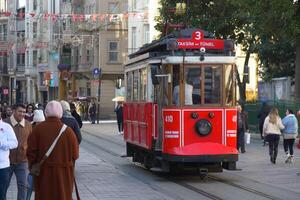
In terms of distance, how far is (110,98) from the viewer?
64188 mm

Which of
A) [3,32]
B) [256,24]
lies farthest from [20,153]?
[3,32]

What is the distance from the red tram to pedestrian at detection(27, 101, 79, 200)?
7913 millimetres

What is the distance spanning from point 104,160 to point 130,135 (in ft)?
8.22

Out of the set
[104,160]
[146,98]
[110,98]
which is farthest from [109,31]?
[146,98]

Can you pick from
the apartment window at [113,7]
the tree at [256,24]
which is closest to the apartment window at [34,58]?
the apartment window at [113,7]

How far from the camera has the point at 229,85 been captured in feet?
54.1

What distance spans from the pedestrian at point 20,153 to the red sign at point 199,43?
6406 mm

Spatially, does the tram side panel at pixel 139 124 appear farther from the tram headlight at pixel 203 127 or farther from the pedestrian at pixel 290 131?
the pedestrian at pixel 290 131

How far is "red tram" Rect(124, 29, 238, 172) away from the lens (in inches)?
637

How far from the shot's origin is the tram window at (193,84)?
53.5 feet

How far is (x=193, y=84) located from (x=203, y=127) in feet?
3.36

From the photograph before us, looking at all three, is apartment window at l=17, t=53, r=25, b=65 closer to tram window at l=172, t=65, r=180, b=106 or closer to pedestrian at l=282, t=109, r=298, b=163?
pedestrian at l=282, t=109, r=298, b=163

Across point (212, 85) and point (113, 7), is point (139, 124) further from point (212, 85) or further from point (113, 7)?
point (113, 7)

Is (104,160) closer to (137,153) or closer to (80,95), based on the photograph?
(137,153)
